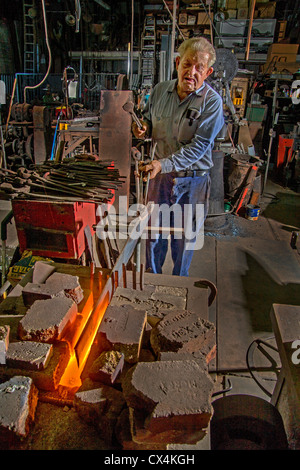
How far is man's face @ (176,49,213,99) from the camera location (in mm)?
2637

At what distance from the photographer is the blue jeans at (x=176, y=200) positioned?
3.14m

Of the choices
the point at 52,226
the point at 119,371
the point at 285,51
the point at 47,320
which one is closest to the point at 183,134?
the point at 52,226

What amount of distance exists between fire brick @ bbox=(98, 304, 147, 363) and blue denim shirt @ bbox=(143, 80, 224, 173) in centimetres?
143

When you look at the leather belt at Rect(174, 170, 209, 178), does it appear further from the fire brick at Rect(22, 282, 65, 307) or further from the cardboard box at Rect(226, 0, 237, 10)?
the cardboard box at Rect(226, 0, 237, 10)

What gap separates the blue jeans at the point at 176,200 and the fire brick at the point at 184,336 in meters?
1.48

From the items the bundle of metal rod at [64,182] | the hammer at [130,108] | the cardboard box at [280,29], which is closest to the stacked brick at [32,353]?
the bundle of metal rod at [64,182]

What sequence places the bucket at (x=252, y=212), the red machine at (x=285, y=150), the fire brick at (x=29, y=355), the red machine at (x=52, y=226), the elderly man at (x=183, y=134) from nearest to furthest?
the fire brick at (x=29, y=355), the red machine at (x=52, y=226), the elderly man at (x=183, y=134), the bucket at (x=252, y=212), the red machine at (x=285, y=150)

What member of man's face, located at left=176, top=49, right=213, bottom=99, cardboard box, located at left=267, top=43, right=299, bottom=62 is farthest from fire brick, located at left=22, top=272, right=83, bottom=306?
cardboard box, located at left=267, top=43, right=299, bottom=62

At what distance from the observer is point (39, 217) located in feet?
7.72

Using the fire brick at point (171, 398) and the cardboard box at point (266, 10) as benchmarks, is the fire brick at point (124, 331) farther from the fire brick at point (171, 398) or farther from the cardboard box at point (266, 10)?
the cardboard box at point (266, 10)

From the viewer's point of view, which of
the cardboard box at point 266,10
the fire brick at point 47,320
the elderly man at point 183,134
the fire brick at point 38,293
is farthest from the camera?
the cardboard box at point 266,10
